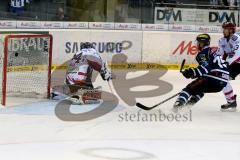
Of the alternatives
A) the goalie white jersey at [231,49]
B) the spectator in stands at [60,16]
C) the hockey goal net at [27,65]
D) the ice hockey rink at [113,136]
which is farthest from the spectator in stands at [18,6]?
the goalie white jersey at [231,49]

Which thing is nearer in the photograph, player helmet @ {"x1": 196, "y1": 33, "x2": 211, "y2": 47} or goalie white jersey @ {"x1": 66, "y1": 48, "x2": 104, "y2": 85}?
player helmet @ {"x1": 196, "y1": 33, "x2": 211, "y2": 47}

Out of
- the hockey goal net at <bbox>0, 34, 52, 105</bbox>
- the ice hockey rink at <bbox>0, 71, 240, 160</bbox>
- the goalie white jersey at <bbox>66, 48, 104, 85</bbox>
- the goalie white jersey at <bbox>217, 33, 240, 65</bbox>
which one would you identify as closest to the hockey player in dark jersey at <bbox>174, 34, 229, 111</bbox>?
the ice hockey rink at <bbox>0, 71, 240, 160</bbox>

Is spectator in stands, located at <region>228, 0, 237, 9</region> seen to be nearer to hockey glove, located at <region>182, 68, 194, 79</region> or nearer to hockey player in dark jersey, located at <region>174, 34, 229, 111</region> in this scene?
hockey player in dark jersey, located at <region>174, 34, 229, 111</region>

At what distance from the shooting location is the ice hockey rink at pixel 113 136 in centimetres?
625

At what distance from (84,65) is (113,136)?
7.88 feet

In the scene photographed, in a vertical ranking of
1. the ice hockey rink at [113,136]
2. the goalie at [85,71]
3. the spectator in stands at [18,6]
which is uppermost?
the spectator in stands at [18,6]

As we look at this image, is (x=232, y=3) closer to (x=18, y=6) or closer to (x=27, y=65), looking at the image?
(x=18, y=6)

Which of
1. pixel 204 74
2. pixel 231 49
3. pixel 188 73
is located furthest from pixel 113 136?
pixel 231 49

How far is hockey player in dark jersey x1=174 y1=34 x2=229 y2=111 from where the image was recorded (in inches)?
344

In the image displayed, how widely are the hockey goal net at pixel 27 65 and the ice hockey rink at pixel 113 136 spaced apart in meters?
0.79

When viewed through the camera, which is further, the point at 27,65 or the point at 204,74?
the point at 27,65

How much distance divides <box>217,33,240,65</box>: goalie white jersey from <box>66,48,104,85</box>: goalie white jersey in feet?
6.40

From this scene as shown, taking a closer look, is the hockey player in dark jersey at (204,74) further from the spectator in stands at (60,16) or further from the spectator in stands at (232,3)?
the spectator in stands at (232,3)

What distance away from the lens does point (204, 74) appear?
28.9 feet
